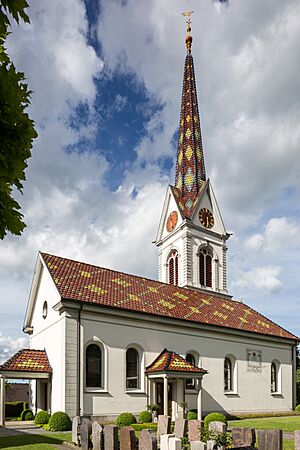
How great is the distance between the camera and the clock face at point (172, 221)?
139 ft

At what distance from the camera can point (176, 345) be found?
93.0ft

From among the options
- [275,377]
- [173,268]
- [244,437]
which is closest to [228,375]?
[275,377]

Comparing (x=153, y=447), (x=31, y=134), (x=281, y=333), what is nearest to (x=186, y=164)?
(x=281, y=333)

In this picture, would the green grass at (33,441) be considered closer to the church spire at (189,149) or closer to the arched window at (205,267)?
the arched window at (205,267)

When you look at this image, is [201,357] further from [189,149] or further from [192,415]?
[189,149]

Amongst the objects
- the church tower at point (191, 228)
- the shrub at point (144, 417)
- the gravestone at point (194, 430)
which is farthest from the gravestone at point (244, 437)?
the church tower at point (191, 228)

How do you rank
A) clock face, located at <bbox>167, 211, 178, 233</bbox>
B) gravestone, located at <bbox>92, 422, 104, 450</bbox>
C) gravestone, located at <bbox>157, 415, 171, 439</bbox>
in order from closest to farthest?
gravestone, located at <bbox>92, 422, 104, 450</bbox> < gravestone, located at <bbox>157, 415, 171, 439</bbox> < clock face, located at <bbox>167, 211, 178, 233</bbox>

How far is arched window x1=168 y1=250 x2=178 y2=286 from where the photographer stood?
4144cm

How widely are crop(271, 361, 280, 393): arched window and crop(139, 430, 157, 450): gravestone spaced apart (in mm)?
25101

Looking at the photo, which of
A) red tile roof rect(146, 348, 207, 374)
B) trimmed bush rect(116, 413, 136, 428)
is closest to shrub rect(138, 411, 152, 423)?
trimmed bush rect(116, 413, 136, 428)

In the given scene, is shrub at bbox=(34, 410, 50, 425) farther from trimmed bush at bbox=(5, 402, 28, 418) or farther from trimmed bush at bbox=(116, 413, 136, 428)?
trimmed bush at bbox=(5, 402, 28, 418)

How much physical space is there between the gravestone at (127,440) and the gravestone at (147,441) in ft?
1.49

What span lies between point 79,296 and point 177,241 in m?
18.1

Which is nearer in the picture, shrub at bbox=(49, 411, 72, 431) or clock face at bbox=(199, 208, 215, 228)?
shrub at bbox=(49, 411, 72, 431)
